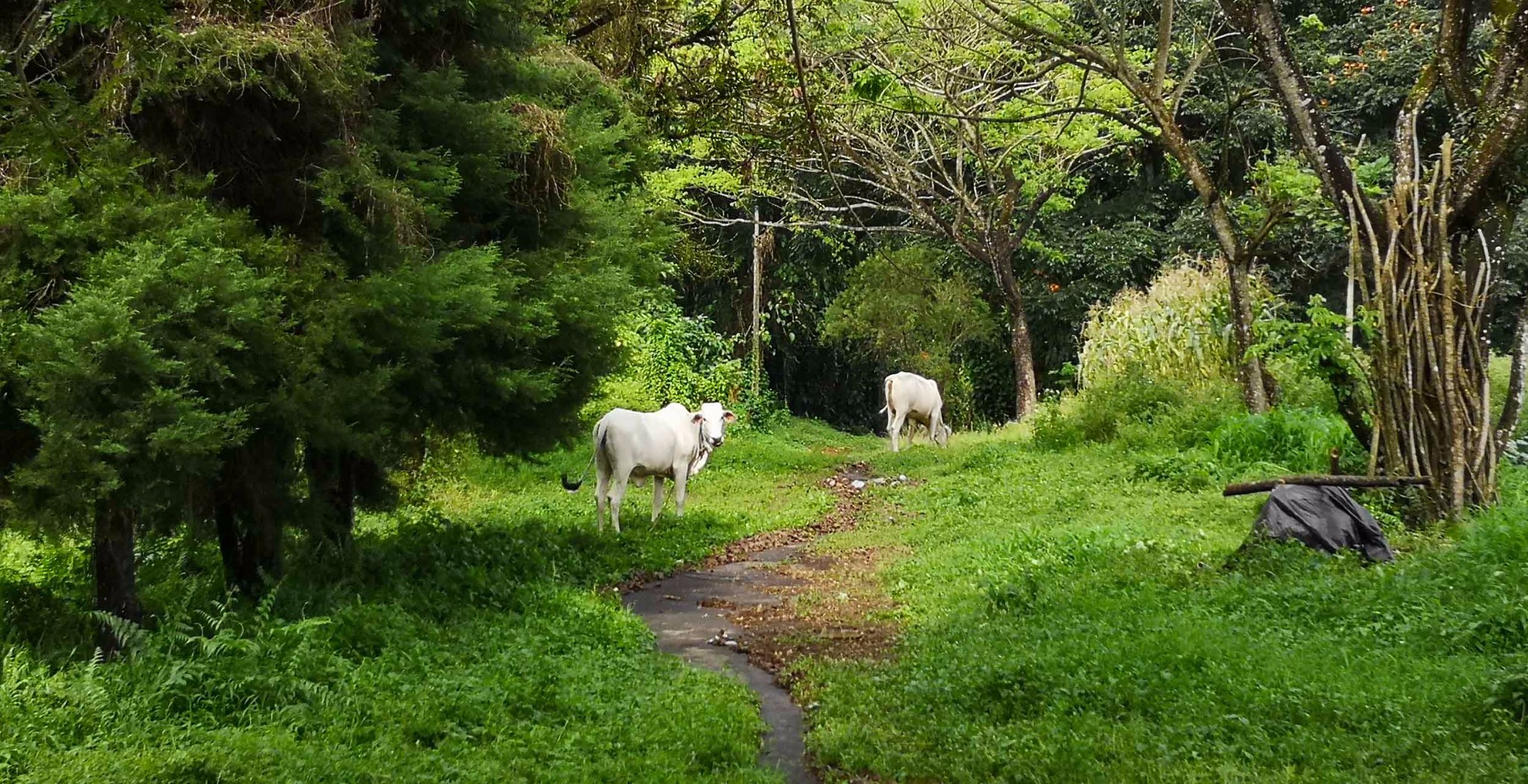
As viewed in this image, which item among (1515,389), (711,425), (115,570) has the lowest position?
(115,570)

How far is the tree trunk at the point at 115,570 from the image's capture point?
274 inches

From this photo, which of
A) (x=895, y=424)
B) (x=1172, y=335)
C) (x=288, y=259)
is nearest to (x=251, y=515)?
(x=288, y=259)

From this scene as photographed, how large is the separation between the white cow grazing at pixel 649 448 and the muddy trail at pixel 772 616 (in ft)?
3.98

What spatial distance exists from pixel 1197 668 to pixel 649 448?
741 centimetres

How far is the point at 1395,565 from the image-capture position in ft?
24.5

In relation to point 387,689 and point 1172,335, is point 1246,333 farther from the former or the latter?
point 387,689

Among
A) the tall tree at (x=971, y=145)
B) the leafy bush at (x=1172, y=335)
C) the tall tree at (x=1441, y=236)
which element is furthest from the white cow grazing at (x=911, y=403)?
the tall tree at (x=1441, y=236)

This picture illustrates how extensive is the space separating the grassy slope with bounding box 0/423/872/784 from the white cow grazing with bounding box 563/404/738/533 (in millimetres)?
2165

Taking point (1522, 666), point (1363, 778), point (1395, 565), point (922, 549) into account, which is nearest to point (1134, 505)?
point (922, 549)

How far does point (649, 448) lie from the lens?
1262 cm

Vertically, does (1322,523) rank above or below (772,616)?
above

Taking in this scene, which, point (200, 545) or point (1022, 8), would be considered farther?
point (1022, 8)

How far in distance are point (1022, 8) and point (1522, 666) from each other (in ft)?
42.9

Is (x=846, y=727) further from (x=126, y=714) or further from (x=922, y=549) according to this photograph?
(x=922, y=549)
